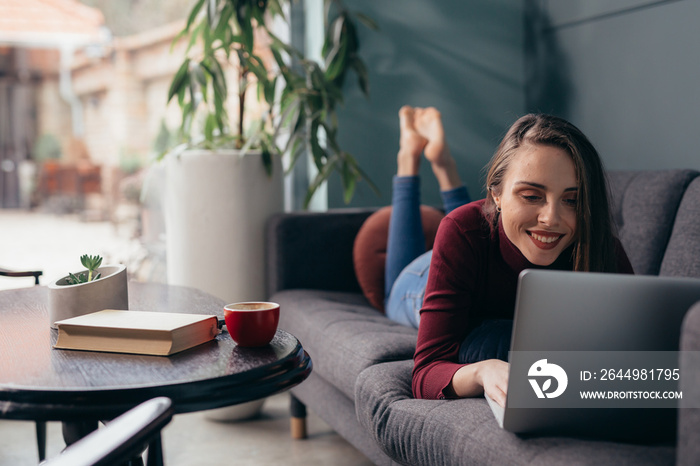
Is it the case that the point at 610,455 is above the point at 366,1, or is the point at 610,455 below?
below

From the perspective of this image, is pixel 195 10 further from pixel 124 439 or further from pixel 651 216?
pixel 124 439

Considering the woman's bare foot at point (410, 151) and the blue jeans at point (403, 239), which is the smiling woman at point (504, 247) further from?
the woman's bare foot at point (410, 151)

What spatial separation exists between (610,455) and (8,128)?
2.50 m

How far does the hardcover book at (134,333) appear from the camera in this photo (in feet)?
3.35

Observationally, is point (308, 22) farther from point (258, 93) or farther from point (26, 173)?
point (26, 173)

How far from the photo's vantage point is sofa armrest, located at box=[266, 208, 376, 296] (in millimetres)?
2383

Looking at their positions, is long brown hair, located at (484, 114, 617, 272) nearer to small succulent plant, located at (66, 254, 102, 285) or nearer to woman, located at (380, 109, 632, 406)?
woman, located at (380, 109, 632, 406)

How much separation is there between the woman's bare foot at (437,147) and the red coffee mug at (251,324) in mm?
1239

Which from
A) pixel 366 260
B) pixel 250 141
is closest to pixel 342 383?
pixel 366 260

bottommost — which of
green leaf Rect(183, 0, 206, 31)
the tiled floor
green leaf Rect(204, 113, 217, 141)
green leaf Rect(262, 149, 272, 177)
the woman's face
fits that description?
the tiled floor

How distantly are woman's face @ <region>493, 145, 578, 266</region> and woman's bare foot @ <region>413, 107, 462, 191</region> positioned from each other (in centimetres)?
95

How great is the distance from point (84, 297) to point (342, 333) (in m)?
0.83

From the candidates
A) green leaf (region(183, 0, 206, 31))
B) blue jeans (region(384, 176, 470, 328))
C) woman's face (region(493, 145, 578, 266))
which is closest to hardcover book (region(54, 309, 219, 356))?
woman's face (region(493, 145, 578, 266))

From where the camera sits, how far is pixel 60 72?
9.05 ft
